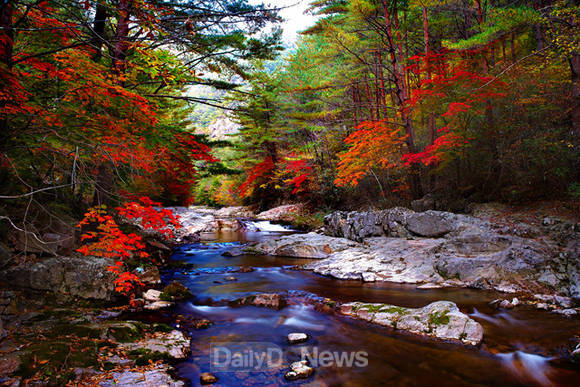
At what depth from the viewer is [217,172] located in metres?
12.3

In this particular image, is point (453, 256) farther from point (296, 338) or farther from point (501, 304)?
point (296, 338)

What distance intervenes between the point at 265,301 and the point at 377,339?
2.42 m

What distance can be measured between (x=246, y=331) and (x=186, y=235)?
35.3ft

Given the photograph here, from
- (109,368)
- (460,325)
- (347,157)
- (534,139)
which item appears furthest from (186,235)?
(534,139)

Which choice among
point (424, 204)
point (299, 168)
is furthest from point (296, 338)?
point (299, 168)

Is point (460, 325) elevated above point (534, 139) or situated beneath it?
situated beneath

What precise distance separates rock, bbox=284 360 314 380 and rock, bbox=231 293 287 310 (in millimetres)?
2184

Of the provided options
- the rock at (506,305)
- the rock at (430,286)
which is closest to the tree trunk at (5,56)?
the rock at (430,286)

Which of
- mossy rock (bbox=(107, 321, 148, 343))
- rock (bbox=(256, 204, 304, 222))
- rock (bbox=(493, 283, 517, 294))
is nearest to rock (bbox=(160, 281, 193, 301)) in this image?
mossy rock (bbox=(107, 321, 148, 343))

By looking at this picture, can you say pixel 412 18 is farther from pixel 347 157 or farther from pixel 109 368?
pixel 109 368

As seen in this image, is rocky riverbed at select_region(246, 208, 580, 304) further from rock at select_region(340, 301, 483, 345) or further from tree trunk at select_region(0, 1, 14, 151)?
tree trunk at select_region(0, 1, 14, 151)

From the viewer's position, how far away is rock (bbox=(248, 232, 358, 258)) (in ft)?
31.6

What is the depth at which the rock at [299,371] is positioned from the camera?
10.7ft

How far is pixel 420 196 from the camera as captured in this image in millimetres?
11234
